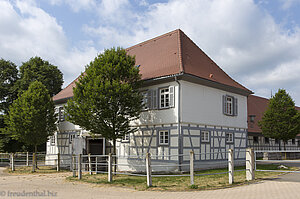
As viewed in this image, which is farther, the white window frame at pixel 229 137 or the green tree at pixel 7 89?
the green tree at pixel 7 89

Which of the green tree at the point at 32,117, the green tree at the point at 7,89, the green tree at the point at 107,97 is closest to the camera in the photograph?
the green tree at the point at 107,97

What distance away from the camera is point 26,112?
21.2 meters

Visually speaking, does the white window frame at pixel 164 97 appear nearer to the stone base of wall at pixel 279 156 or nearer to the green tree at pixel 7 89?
the stone base of wall at pixel 279 156

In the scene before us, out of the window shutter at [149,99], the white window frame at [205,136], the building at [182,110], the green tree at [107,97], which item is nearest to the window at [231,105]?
the building at [182,110]

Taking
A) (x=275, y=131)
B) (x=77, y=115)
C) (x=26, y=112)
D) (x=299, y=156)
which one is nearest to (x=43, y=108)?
(x=26, y=112)

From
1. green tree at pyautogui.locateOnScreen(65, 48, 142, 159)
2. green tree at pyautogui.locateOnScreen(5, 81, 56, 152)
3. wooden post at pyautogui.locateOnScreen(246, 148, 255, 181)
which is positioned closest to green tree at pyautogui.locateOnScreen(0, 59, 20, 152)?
green tree at pyautogui.locateOnScreen(5, 81, 56, 152)

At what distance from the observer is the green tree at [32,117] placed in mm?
21219

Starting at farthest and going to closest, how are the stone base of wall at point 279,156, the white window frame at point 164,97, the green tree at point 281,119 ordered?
1. the green tree at point 281,119
2. the stone base of wall at point 279,156
3. the white window frame at point 164,97

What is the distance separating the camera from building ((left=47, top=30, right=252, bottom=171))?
53.7ft

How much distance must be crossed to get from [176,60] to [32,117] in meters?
10.9

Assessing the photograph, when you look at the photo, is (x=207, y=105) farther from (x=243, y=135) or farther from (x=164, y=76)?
(x=243, y=135)

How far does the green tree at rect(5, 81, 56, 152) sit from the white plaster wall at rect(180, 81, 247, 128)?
1103 cm

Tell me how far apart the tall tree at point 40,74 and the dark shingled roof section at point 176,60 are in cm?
1686

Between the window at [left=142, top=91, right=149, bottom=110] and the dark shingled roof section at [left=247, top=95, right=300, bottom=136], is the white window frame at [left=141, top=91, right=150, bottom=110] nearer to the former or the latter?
the window at [left=142, top=91, right=149, bottom=110]
